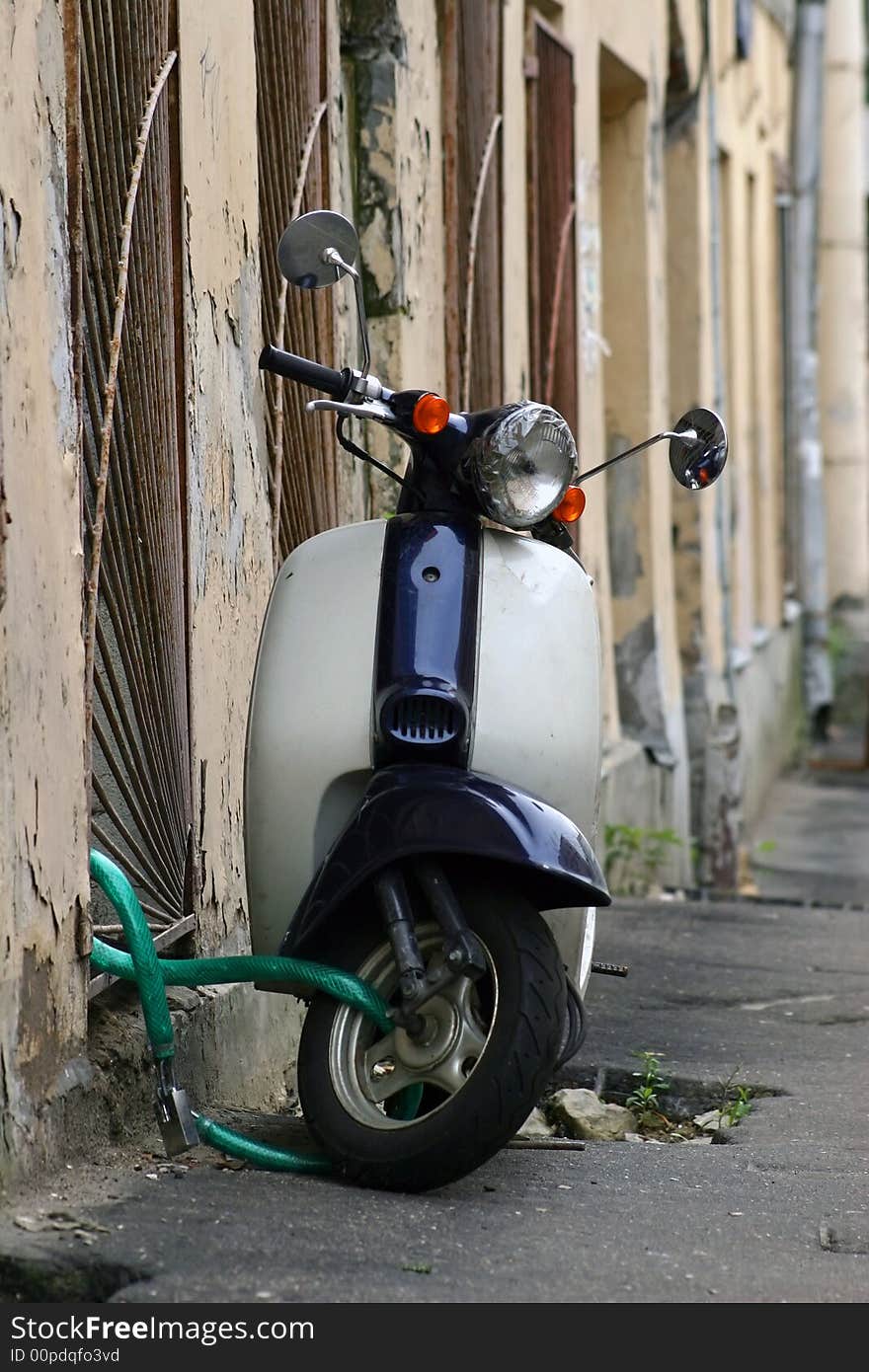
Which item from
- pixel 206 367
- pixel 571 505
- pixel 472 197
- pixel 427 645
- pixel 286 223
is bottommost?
pixel 427 645

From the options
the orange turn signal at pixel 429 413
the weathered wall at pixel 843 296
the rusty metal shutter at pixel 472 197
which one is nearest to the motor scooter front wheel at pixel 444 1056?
the orange turn signal at pixel 429 413

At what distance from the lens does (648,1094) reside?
13.8 ft

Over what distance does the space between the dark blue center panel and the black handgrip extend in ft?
0.94

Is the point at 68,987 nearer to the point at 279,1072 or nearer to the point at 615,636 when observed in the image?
the point at 279,1072

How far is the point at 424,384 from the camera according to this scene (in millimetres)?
5637

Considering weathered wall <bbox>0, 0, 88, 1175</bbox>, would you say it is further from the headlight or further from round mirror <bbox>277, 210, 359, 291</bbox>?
the headlight

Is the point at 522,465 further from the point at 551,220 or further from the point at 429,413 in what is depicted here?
the point at 551,220

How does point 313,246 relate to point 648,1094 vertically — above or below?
above

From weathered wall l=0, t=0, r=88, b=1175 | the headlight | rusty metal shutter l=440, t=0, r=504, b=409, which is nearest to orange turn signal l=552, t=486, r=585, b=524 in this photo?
the headlight

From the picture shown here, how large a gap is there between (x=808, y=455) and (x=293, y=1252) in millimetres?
12706

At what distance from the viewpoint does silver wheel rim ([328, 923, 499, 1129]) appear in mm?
3080

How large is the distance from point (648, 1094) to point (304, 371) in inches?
70.0

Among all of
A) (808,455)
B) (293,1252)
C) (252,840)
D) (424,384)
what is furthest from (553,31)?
(808,455)

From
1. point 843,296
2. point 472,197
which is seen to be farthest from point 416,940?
point 843,296
